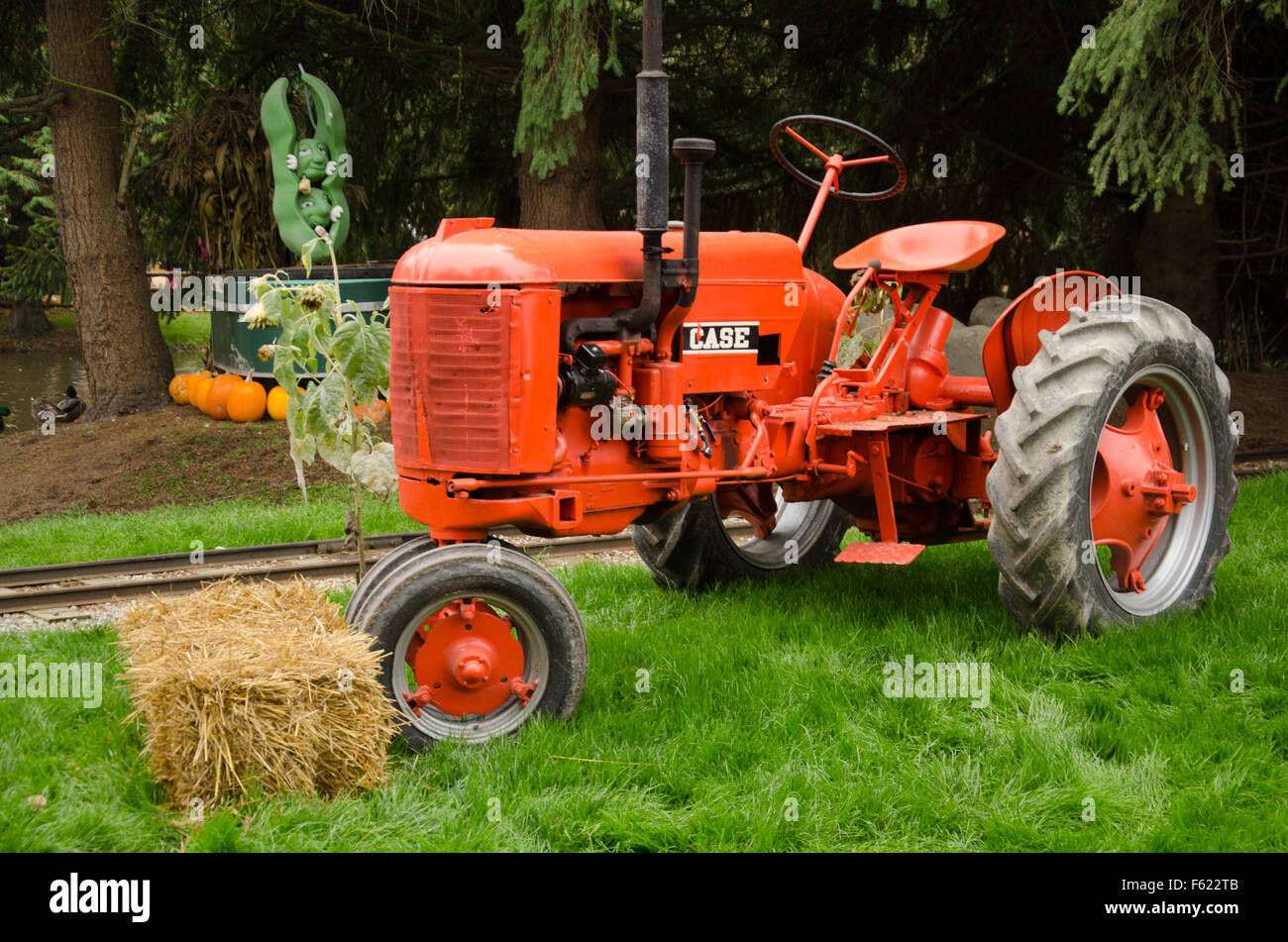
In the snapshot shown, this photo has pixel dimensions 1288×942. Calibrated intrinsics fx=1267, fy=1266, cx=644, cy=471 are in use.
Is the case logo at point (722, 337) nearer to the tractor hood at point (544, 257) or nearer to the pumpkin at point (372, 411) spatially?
the tractor hood at point (544, 257)

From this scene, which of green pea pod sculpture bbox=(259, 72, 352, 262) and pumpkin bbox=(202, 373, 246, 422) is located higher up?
green pea pod sculpture bbox=(259, 72, 352, 262)

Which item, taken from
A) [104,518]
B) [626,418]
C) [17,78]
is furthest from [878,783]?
[17,78]

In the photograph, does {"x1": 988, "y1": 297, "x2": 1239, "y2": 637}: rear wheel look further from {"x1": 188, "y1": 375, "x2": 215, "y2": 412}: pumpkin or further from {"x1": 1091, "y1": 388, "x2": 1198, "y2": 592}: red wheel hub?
{"x1": 188, "y1": 375, "x2": 215, "y2": 412}: pumpkin

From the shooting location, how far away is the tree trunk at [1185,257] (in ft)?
37.8

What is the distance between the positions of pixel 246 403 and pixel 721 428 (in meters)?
7.12

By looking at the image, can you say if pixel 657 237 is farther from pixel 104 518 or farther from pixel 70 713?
pixel 104 518

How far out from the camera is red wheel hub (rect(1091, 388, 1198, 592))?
5266 millimetres

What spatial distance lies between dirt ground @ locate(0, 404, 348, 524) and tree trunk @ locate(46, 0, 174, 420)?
705 mm

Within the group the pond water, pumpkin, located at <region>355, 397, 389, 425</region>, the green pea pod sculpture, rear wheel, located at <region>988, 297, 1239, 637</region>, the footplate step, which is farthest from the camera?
the pond water

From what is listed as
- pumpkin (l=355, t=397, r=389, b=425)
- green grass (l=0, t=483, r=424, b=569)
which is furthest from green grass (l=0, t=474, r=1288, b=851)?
green grass (l=0, t=483, r=424, b=569)

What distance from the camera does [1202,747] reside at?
408 centimetres

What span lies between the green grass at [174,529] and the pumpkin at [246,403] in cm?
247

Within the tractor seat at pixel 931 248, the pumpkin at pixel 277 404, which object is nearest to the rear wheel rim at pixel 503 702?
the tractor seat at pixel 931 248

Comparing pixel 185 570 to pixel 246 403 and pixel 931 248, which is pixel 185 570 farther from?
pixel 246 403
